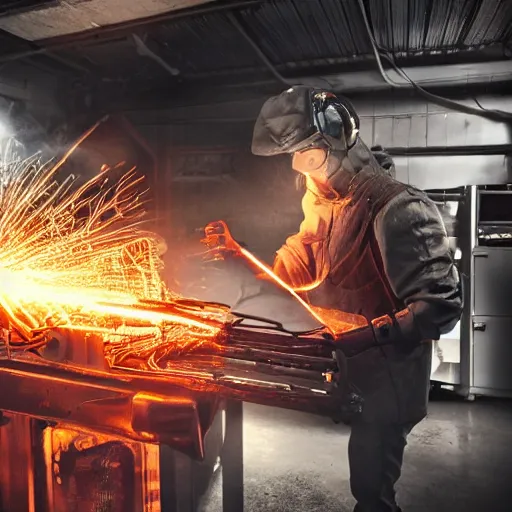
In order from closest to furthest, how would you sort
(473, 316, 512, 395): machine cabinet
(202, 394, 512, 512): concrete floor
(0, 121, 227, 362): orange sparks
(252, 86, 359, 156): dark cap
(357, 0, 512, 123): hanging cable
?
(0, 121, 227, 362): orange sparks < (252, 86, 359, 156): dark cap < (202, 394, 512, 512): concrete floor < (357, 0, 512, 123): hanging cable < (473, 316, 512, 395): machine cabinet

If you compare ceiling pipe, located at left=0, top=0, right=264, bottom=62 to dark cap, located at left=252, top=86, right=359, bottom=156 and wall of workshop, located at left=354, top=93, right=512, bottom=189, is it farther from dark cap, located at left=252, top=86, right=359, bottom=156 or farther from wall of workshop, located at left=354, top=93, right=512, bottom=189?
wall of workshop, located at left=354, top=93, right=512, bottom=189

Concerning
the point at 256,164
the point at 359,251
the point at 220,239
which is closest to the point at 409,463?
the point at 359,251

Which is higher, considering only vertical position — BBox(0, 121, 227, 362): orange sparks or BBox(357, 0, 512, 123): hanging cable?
BBox(357, 0, 512, 123): hanging cable

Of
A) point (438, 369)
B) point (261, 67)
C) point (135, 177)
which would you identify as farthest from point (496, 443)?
point (135, 177)

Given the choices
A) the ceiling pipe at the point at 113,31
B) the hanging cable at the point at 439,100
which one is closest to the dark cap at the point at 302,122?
the ceiling pipe at the point at 113,31

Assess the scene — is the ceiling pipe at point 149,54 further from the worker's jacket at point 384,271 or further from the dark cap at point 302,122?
the worker's jacket at point 384,271

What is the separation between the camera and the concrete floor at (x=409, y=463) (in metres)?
2.72

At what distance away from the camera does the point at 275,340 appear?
1918 mm

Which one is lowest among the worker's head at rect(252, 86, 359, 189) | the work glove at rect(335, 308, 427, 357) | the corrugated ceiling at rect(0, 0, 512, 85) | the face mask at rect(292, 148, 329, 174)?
the work glove at rect(335, 308, 427, 357)

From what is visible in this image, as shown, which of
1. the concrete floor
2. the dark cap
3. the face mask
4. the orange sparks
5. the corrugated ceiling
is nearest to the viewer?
the orange sparks

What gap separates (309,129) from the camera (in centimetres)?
208

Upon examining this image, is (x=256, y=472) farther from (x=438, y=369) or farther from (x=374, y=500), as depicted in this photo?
(x=438, y=369)

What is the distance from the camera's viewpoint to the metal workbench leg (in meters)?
1.98

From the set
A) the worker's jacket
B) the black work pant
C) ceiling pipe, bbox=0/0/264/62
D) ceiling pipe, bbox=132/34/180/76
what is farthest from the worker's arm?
ceiling pipe, bbox=132/34/180/76
